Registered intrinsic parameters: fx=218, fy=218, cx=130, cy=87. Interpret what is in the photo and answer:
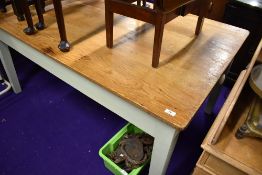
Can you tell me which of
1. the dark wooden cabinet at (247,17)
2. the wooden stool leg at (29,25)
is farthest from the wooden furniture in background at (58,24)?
the dark wooden cabinet at (247,17)

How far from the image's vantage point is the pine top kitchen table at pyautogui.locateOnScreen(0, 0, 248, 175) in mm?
731

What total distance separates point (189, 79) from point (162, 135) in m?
0.23

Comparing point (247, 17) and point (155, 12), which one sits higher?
point (155, 12)

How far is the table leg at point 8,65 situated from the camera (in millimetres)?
1381

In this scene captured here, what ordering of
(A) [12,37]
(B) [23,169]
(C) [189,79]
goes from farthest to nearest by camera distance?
(B) [23,169], (A) [12,37], (C) [189,79]

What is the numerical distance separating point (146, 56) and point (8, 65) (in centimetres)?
107

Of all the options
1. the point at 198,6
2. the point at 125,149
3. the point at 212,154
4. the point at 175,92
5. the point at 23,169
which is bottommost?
the point at 23,169

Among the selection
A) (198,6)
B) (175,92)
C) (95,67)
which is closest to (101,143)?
(95,67)

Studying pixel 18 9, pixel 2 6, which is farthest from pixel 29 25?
pixel 2 6

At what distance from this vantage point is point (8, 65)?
149cm

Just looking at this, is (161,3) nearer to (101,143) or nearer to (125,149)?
(125,149)

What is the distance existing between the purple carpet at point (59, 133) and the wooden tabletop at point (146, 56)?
66 centimetres

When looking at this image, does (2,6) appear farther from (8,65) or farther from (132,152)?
(132,152)

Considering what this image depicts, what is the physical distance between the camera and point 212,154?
2.26ft
